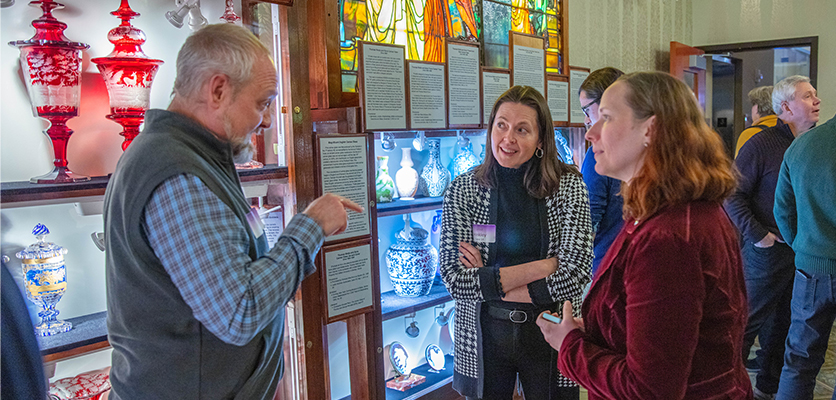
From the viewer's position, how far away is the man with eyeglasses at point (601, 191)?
87.7 inches

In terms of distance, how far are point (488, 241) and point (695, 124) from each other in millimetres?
828

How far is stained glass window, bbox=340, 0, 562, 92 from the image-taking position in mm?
2158

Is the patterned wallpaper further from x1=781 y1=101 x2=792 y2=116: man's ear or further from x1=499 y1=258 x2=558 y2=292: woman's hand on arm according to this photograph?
x1=499 y1=258 x2=558 y2=292: woman's hand on arm

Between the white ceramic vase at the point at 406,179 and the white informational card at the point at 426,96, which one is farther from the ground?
the white informational card at the point at 426,96

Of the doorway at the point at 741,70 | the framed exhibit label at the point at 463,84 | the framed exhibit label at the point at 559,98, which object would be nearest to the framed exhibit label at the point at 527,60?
the framed exhibit label at the point at 559,98

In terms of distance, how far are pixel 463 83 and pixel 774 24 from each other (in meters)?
4.05

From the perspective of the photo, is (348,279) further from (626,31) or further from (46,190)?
(626,31)

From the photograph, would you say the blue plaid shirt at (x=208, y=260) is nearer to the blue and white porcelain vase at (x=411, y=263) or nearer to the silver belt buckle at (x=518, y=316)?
the silver belt buckle at (x=518, y=316)

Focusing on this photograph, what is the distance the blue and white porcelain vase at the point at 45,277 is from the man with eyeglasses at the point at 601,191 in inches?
72.1

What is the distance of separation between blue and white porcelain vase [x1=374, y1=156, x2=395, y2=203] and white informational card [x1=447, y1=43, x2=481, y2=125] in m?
0.35

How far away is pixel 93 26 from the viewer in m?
1.64

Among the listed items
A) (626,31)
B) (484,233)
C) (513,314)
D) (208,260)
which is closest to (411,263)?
(484,233)

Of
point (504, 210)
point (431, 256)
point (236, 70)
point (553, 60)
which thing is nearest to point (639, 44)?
point (553, 60)

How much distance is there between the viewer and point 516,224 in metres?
1.77
